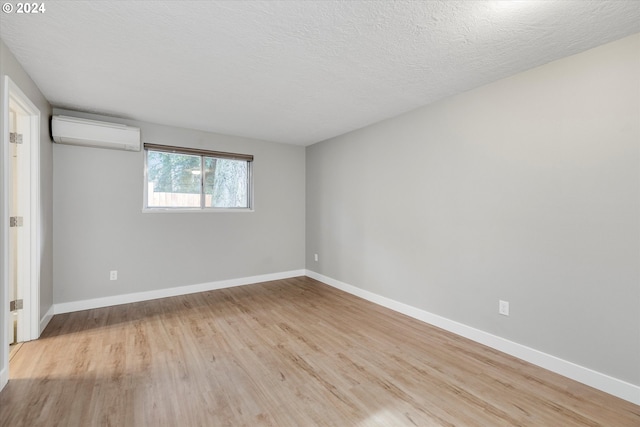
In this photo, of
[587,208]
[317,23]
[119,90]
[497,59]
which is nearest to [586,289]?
[587,208]

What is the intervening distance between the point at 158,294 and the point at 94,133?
215 cm

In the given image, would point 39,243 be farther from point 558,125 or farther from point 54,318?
point 558,125

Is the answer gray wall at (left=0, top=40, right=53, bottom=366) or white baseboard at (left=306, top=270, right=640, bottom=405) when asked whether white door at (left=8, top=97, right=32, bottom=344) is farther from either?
white baseboard at (left=306, top=270, right=640, bottom=405)

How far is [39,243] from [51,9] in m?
2.15

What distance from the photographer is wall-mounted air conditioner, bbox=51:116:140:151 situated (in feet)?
10.1

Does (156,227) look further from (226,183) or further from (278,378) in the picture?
(278,378)

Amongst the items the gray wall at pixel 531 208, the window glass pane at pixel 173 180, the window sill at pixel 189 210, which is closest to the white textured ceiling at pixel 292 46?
the gray wall at pixel 531 208

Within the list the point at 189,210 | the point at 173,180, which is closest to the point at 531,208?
the point at 189,210

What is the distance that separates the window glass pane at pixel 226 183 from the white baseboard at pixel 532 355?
2700 millimetres

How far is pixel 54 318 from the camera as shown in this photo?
3.14m

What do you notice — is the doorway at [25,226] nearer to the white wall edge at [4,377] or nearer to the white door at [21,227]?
the white door at [21,227]

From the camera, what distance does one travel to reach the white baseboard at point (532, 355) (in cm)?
188

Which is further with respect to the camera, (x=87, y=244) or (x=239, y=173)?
(x=239, y=173)

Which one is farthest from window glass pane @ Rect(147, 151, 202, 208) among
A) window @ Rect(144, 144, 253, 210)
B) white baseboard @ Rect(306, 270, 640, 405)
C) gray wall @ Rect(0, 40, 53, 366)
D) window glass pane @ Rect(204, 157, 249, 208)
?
white baseboard @ Rect(306, 270, 640, 405)
